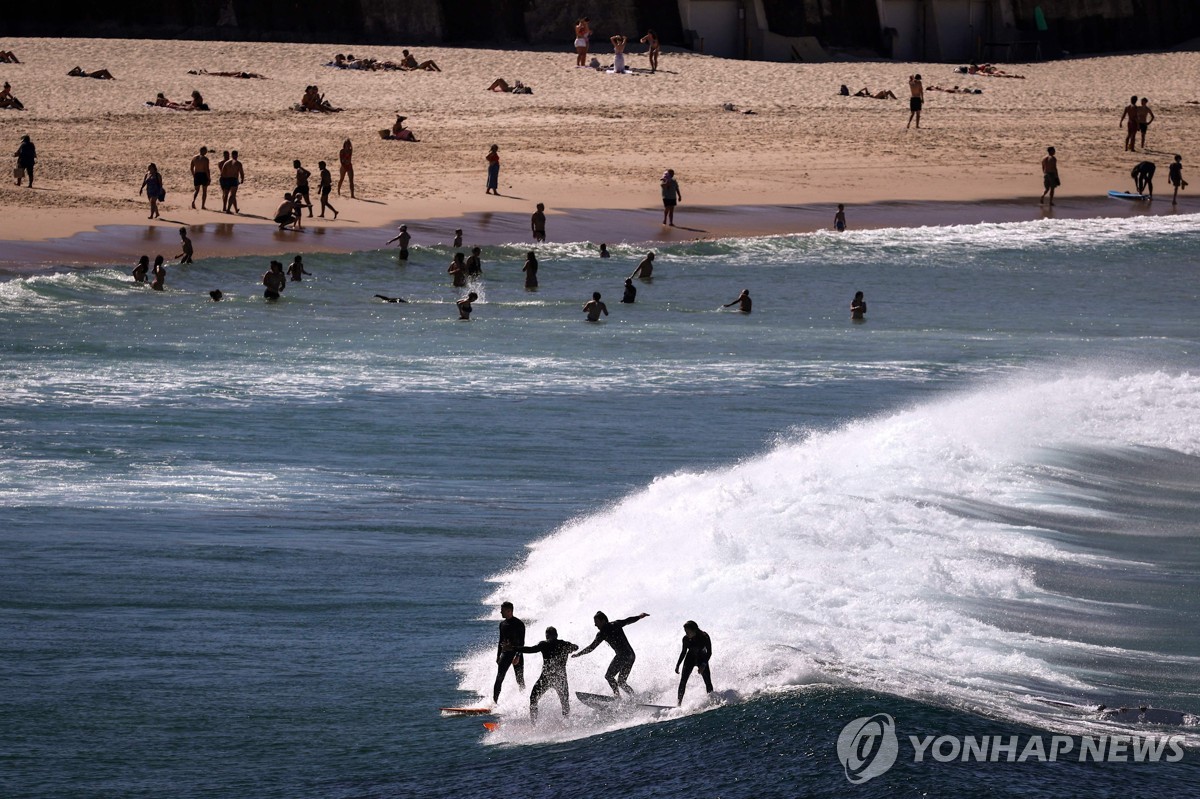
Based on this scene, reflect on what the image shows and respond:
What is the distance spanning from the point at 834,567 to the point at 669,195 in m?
22.2

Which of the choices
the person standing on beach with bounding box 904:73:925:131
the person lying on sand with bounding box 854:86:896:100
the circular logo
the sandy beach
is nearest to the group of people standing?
the circular logo

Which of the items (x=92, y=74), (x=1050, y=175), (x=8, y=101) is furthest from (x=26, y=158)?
(x=1050, y=175)

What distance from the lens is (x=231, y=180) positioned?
33.3 metres

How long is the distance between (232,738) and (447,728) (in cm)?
141

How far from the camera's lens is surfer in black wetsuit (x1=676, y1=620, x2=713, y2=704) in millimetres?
10531

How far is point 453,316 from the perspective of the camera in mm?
27875

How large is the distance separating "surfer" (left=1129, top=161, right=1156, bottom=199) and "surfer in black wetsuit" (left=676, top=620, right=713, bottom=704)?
34122 millimetres

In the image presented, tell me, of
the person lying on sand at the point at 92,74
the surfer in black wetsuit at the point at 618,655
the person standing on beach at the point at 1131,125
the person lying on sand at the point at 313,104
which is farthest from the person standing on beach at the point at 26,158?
the person standing on beach at the point at 1131,125

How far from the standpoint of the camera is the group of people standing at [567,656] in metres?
10.6

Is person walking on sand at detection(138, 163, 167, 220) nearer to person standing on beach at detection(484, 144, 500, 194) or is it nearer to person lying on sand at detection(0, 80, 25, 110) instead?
person standing on beach at detection(484, 144, 500, 194)

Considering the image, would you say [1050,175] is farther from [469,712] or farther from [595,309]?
[469,712]

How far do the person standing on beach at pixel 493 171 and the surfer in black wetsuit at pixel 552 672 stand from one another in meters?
26.4

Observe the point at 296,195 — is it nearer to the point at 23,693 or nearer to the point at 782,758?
the point at 23,693

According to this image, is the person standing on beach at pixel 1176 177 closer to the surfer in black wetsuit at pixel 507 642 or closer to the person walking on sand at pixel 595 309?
the person walking on sand at pixel 595 309
